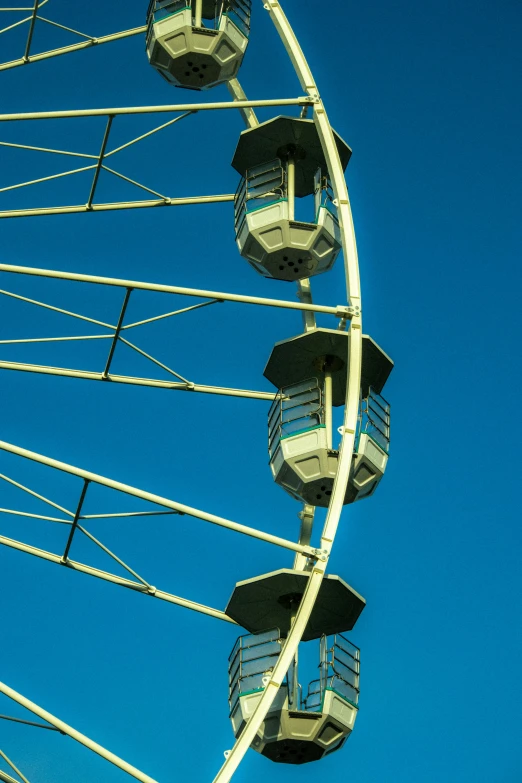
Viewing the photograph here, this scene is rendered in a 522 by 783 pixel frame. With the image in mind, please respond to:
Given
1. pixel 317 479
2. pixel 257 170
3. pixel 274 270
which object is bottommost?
pixel 317 479

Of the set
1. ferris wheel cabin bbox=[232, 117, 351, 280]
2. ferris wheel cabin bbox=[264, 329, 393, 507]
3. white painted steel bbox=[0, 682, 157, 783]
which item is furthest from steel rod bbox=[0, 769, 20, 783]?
ferris wheel cabin bbox=[232, 117, 351, 280]

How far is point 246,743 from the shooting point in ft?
56.4

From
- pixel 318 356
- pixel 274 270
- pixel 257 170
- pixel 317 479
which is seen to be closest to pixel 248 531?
pixel 317 479

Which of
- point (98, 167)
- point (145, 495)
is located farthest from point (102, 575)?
point (98, 167)

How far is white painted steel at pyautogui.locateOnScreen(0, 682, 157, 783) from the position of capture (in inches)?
639

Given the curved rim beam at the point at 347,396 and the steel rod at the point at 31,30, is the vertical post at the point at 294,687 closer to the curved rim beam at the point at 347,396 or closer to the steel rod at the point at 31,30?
the curved rim beam at the point at 347,396

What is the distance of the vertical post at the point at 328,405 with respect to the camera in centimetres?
2064

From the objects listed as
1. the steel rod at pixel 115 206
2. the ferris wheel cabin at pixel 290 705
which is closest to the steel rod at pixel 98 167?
the steel rod at pixel 115 206

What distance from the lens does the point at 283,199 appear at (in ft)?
73.8

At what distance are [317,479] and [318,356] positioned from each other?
2.02 m

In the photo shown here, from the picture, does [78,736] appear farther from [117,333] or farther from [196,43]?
[196,43]

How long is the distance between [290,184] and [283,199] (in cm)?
74

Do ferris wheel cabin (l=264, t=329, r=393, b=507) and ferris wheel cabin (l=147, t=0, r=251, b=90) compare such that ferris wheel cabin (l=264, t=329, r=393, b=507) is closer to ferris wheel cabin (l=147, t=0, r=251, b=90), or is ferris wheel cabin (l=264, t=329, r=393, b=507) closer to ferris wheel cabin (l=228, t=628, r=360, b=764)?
ferris wheel cabin (l=228, t=628, r=360, b=764)

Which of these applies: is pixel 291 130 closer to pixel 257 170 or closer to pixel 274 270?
pixel 257 170
